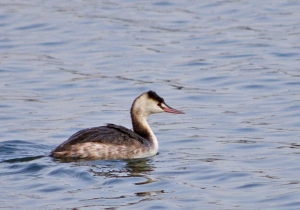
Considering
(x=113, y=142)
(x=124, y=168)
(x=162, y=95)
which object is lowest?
(x=124, y=168)

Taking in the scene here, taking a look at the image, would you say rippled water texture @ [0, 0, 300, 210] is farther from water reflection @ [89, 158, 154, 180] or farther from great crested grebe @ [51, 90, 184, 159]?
great crested grebe @ [51, 90, 184, 159]

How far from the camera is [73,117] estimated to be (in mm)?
14727

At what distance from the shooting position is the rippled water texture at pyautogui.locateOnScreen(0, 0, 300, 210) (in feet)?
34.8

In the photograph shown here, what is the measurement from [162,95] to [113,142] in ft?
13.3

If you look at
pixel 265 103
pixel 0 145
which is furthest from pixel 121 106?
pixel 0 145

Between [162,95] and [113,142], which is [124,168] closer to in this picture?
[113,142]

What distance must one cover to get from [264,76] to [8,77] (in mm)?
4529

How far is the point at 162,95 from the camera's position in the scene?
16.2 m

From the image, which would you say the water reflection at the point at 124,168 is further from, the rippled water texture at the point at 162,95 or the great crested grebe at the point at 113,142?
the great crested grebe at the point at 113,142

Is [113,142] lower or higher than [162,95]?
lower

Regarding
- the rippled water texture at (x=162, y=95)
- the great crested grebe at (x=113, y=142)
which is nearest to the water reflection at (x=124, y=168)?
the rippled water texture at (x=162, y=95)

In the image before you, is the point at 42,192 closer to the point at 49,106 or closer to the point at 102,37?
the point at 49,106

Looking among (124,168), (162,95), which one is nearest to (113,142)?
(124,168)

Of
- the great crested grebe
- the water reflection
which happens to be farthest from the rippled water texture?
the great crested grebe
